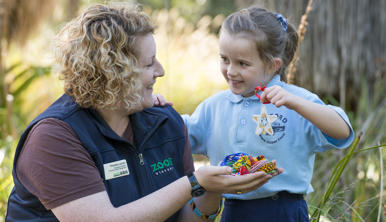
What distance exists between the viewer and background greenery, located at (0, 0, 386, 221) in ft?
9.58

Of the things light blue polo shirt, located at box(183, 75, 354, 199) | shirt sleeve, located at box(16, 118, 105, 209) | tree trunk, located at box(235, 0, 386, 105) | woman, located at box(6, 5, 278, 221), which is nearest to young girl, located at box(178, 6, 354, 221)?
light blue polo shirt, located at box(183, 75, 354, 199)

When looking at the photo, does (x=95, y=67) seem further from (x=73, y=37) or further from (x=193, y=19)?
(x=193, y=19)

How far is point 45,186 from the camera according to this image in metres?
1.77

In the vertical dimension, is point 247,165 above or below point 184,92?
above

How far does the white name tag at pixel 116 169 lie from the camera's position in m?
1.92

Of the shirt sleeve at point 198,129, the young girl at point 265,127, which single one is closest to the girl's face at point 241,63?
the young girl at point 265,127

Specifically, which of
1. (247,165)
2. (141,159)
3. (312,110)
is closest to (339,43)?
(312,110)

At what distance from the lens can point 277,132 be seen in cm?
213

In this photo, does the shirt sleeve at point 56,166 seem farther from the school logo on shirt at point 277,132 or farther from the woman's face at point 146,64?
the school logo on shirt at point 277,132

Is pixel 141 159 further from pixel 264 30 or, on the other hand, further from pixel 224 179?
pixel 264 30

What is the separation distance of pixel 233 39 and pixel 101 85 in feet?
2.03

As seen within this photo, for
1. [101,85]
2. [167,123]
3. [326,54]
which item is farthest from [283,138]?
[326,54]

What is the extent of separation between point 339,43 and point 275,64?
225 cm

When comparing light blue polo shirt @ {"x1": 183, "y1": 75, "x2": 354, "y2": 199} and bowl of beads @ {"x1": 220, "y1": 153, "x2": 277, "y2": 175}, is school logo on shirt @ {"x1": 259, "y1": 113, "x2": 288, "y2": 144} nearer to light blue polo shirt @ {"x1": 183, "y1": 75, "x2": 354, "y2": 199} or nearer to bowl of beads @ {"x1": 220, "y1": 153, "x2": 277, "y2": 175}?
light blue polo shirt @ {"x1": 183, "y1": 75, "x2": 354, "y2": 199}
